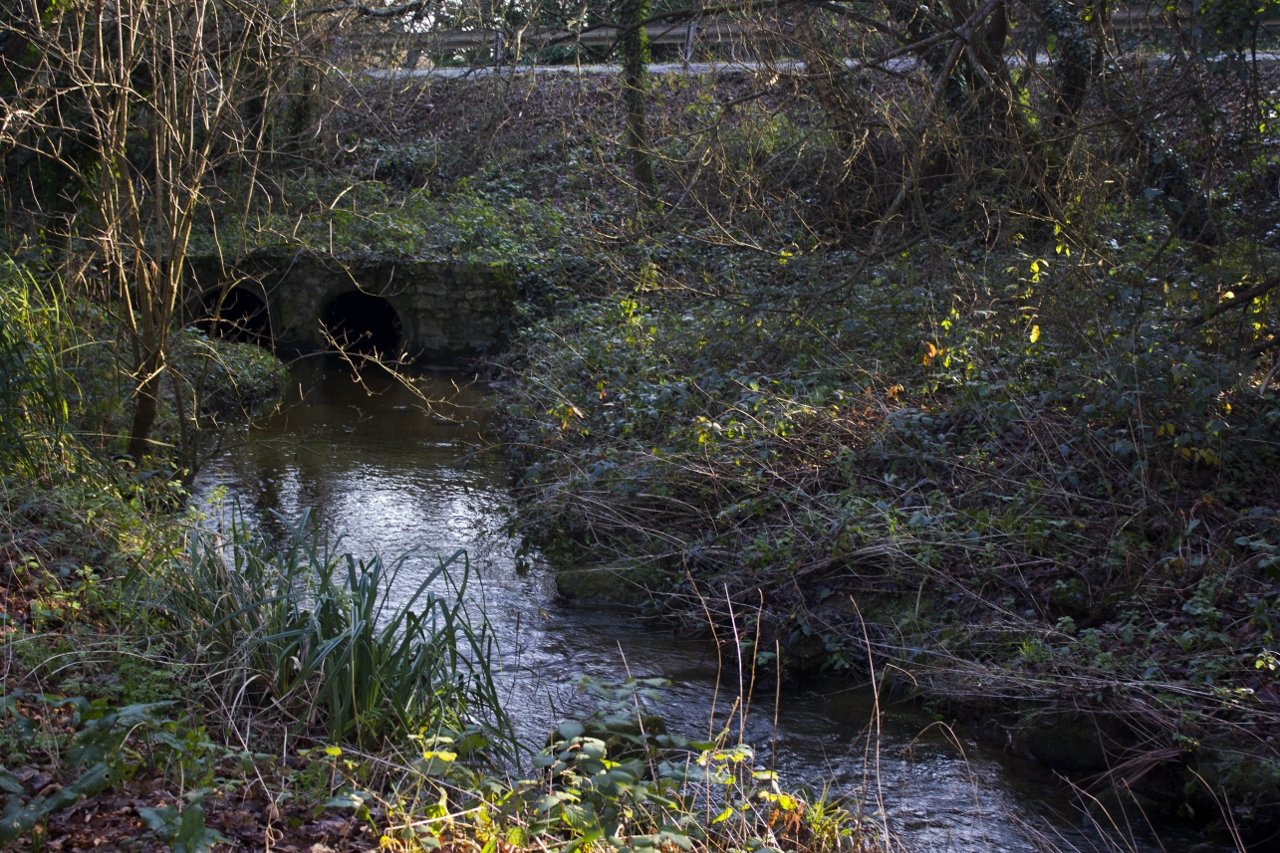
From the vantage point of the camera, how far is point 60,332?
6.46 meters

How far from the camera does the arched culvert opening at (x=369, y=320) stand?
16844 mm

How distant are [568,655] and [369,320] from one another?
41.8 ft

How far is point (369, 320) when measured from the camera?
57.4 ft

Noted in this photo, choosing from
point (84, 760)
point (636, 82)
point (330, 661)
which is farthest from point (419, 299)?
point (84, 760)

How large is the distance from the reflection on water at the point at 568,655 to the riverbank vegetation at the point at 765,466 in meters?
0.27

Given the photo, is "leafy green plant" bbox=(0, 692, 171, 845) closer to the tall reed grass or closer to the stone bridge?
the tall reed grass

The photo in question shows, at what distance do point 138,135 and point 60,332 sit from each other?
14.0ft

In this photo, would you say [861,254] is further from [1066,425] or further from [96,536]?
[96,536]

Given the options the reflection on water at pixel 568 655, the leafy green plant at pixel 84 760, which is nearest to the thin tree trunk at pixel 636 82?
the reflection on water at pixel 568 655

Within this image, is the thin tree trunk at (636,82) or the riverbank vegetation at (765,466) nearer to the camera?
the riverbank vegetation at (765,466)

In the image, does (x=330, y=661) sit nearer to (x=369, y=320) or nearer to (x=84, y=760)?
(x=84, y=760)

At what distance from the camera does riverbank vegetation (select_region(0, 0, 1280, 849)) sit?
3770mm

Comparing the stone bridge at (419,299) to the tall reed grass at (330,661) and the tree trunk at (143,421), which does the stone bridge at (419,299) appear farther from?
the tall reed grass at (330,661)

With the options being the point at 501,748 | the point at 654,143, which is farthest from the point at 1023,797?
the point at 654,143
